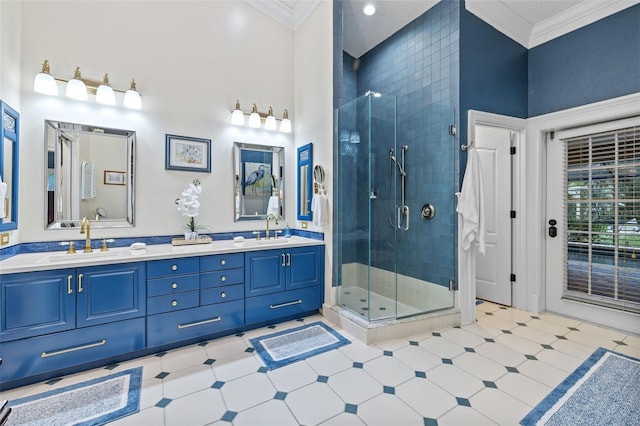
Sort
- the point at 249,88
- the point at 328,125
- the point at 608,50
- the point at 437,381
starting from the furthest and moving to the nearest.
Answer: the point at 249,88 < the point at 328,125 < the point at 608,50 < the point at 437,381

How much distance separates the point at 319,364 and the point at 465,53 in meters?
3.27

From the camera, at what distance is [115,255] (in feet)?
7.77

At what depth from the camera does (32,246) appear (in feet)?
7.81

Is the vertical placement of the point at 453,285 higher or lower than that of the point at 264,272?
lower

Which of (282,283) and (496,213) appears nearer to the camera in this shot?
(282,283)

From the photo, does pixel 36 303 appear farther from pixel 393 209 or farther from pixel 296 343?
pixel 393 209

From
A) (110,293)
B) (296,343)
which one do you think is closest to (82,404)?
(110,293)

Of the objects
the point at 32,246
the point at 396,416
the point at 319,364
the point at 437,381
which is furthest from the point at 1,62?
the point at 437,381

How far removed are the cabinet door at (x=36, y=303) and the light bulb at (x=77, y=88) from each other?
1506 millimetres

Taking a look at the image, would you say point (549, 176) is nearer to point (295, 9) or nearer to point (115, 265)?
point (295, 9)

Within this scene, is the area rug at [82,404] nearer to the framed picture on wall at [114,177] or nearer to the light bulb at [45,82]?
the framed picture on wall at [114,177]

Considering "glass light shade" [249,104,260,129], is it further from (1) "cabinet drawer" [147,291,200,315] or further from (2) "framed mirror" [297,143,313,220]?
(1) "cabinet drawer" [147,291,200,315]

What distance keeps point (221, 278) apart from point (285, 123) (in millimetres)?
2004

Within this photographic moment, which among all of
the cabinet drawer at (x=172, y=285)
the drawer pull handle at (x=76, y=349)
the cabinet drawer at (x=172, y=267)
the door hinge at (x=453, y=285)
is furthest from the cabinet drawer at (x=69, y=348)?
the door hinge at (x=453, y=285)
